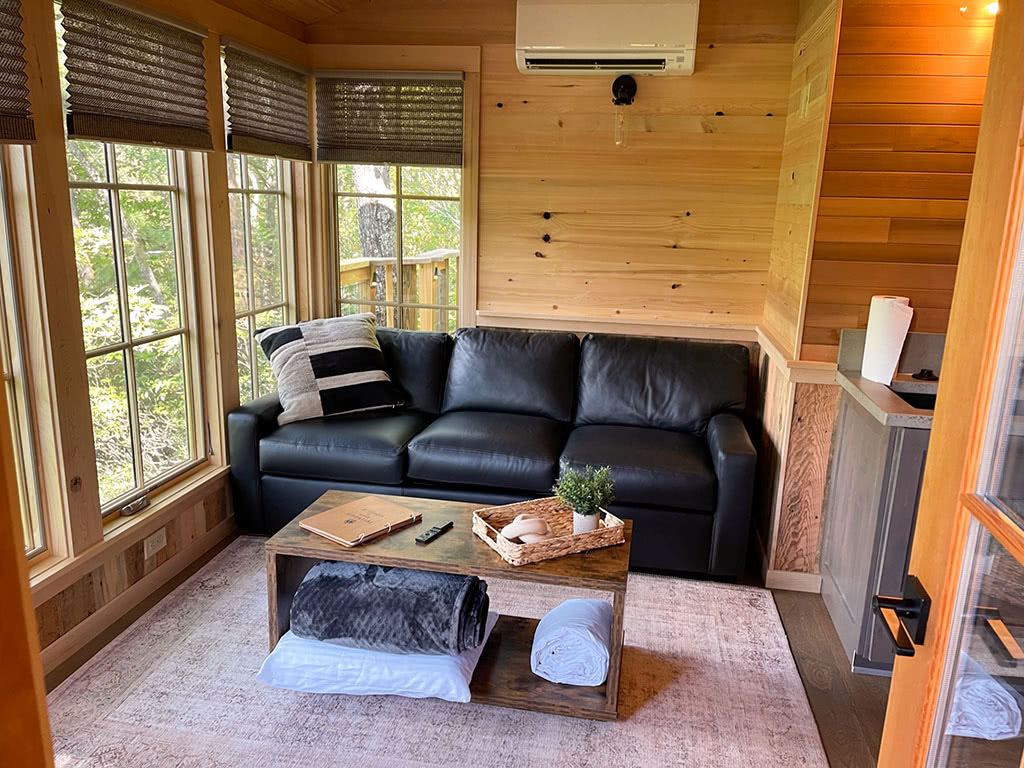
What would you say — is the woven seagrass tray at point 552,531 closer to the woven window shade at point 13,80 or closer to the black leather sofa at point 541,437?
the black leather sofa at point 541,437

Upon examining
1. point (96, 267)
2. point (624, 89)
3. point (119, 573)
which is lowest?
point (119, 573)

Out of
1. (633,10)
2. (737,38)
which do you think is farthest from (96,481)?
(737,38)

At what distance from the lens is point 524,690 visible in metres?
2.21

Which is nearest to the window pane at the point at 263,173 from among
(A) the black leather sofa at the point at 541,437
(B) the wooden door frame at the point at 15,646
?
(A) the black leather sofa at the point at 541,437

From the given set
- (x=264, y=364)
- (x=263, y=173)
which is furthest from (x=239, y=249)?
(x=264, y=364)

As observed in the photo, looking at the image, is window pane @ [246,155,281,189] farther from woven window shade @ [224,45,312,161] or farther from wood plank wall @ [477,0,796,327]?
wood plank wall @ [477,0,796,327]

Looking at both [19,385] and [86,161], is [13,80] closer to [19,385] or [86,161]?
[86,161]

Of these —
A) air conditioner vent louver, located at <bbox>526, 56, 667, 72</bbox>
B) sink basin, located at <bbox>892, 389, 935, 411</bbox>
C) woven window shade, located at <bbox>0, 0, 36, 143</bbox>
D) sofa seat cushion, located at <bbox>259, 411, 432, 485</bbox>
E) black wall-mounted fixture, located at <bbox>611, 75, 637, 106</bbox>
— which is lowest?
sofa seat cushion, located at <bbox>259, 411, 432, 485</bbox>

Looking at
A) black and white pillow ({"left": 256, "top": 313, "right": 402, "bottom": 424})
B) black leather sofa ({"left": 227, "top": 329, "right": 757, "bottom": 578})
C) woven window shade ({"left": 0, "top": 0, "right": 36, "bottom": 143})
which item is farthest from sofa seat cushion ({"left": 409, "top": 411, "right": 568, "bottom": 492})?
woven window shade ({"left": 0, "top": 0, "right": 36, "bottom": 143})

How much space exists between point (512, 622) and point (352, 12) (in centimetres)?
306

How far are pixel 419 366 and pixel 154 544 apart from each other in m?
1.44

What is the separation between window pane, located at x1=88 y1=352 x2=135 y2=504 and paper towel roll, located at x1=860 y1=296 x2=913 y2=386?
104 inches

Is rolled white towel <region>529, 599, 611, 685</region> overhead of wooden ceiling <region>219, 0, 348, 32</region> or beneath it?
beneath

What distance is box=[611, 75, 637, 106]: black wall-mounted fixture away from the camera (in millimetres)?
3506
